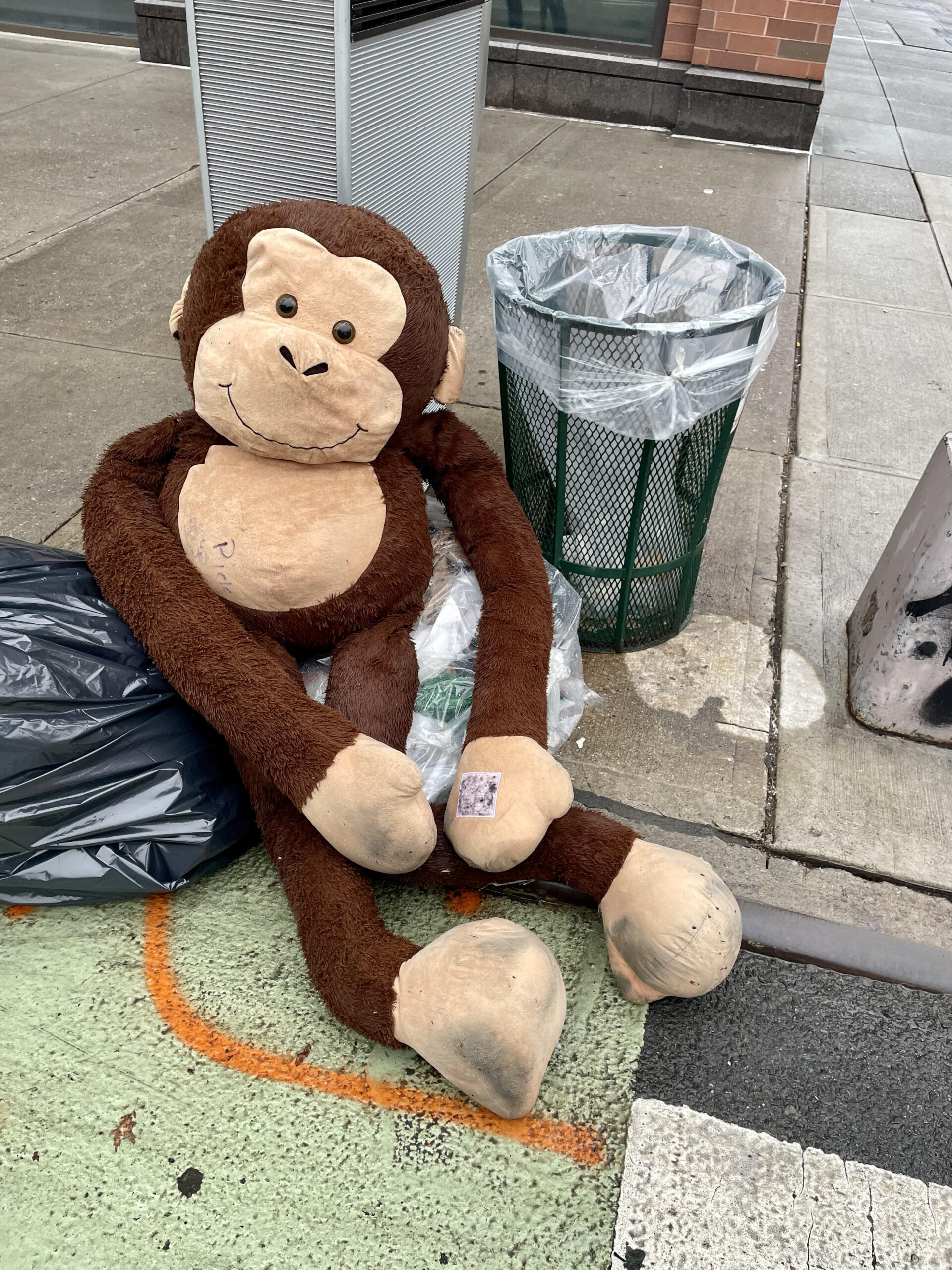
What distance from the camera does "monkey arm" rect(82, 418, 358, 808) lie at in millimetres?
1831

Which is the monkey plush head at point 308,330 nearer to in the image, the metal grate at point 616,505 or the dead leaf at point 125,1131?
the metal grate at point 616,505

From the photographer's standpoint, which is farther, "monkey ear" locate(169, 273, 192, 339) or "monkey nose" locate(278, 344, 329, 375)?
"monkey ear" locate(169, 273, 192, 339)

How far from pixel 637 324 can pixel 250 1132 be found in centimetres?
192

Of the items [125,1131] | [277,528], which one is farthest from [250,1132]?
[277,528]

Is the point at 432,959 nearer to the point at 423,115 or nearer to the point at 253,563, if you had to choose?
the point at 253,563

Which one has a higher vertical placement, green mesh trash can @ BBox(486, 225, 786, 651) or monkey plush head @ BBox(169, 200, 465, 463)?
monkey plush head @ BBox(169, 200, 465, 463)

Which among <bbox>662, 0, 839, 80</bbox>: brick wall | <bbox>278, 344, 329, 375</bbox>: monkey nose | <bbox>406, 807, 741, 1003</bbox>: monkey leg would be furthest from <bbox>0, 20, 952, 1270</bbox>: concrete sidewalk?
<bbox>662, 0, 839, 80</bbox>: brick wall

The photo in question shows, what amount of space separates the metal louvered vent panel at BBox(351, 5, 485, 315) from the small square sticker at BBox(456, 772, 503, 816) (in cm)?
141

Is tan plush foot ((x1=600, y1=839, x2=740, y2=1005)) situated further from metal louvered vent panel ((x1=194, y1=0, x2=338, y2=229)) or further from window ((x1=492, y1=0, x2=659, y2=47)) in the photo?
window ((x1=492, y1=0, x2=659, y2=47))

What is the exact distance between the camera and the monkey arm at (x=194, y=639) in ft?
6.01

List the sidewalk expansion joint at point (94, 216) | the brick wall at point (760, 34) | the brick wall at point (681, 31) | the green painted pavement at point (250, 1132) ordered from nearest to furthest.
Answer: the green painted pavement at point (250, 1132), the sidewalk expansion joint at point (94, 216), the brick wall at point (760, 34), the brick wall at point (681, 31)

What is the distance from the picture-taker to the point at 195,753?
6.71 feet

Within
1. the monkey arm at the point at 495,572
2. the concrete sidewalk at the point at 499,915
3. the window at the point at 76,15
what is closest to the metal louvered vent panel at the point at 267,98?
the monkey arm at the point at 495,572

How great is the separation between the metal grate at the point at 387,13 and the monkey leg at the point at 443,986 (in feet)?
5.87
